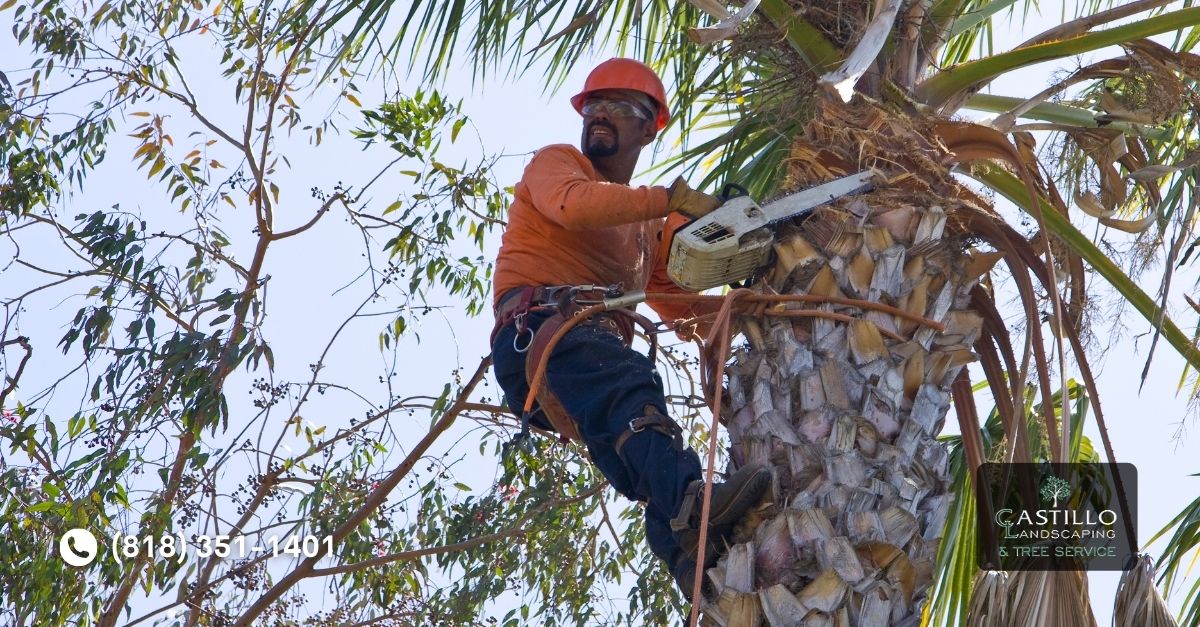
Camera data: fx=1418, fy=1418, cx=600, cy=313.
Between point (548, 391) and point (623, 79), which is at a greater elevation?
point (623, 79)

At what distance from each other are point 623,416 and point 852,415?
769mm

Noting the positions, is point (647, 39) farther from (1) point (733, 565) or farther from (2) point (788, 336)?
(1) point (733, 565)

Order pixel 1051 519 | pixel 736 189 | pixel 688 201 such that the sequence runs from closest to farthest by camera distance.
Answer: pixel 688 201
pixel 736 189
pixel 1051 519

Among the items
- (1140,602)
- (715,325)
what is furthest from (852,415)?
(1140,602)

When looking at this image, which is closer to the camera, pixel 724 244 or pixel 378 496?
pixel 724 244

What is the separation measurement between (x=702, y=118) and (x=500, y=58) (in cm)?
122

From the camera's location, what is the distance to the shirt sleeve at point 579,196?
413cm

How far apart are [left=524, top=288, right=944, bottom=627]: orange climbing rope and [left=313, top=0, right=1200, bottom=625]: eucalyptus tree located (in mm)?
19

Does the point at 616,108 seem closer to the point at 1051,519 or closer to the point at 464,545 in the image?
the point at 1051,519

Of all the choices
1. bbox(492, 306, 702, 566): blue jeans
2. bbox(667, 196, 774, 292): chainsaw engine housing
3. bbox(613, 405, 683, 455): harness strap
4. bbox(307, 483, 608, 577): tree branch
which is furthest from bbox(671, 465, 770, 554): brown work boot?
bbox(307, 483, 608, 577): tree branch

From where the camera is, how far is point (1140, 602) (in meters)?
3.89

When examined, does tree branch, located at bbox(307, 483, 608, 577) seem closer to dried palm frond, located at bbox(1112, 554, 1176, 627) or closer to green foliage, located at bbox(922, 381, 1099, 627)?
green foliage, located at bbox(922, 381, 1099, 627)

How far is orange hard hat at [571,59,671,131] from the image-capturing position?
4.96m

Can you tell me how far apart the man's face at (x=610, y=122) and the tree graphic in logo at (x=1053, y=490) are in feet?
5.94
